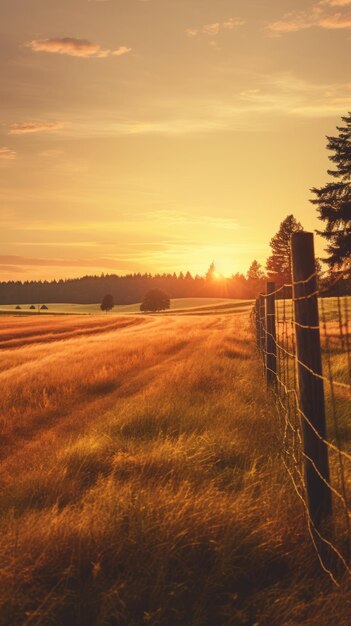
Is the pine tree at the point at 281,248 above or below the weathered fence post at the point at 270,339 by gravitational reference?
above

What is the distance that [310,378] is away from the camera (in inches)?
168

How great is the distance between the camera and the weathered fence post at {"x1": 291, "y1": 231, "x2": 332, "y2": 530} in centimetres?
406

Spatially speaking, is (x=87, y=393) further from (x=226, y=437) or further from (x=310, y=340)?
(x=310, y=340)

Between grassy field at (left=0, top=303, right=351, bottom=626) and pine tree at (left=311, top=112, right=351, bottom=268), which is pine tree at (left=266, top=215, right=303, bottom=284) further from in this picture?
grassy field at (left=0, top=303, right=351, bottom=626)

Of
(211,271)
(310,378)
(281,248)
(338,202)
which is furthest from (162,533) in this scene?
(211,271)

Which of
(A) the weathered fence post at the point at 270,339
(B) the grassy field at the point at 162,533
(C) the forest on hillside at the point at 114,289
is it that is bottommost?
(B) the grassy field at the point at 162,533

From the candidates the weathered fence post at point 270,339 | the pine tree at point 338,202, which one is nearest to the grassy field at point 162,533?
the weathered fence post at point 270,339

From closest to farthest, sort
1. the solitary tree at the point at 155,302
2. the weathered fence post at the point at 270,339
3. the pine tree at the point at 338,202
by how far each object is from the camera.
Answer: the weathered fence post at the point at 270,339 < the pine tree at the point at 338,202 < the solitary tree at the point at 155,302

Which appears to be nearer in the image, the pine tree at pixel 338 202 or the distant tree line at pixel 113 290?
the pine tree at pixel 338 202

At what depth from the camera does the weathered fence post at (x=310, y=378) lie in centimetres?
406

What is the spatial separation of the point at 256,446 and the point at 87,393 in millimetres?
6538

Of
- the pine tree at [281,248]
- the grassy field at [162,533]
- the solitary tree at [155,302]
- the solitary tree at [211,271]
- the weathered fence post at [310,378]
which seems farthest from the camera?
the solitary tree at [211,271]

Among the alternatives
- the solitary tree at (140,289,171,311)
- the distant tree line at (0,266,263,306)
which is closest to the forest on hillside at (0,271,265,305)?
the distant tree line at (0,266,263,306)

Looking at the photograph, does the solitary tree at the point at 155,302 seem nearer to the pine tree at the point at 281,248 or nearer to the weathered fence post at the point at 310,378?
the pine tree at the point at 281,248
